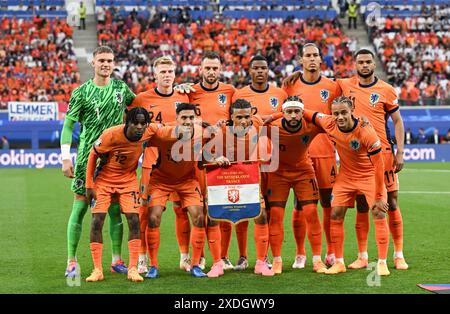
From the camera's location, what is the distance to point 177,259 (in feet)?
30.8

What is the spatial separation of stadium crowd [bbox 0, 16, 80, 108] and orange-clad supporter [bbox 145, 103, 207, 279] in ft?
71.4

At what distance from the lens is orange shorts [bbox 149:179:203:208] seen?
8.33m

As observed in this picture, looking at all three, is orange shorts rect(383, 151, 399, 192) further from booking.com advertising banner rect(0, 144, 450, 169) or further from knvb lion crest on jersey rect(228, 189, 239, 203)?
booking.com advertising banner rect(0, 144, 450, 169)

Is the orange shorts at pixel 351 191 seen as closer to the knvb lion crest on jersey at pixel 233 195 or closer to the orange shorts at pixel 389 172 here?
the orange shorts at pixel 389 172

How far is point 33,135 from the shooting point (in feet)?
84.8

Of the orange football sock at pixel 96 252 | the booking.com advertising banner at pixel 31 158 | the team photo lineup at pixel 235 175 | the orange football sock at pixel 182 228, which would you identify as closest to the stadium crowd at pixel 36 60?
the booking.com advertising banner at pixel 31 158

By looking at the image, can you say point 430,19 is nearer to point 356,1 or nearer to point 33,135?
point 356,1

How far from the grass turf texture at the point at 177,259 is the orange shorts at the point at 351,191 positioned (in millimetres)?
728

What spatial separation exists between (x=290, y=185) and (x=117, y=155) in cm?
187

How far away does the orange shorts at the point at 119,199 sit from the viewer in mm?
8008

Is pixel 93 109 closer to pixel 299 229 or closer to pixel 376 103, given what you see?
pixel 299 229

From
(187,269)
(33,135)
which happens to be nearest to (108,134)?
(187,269)

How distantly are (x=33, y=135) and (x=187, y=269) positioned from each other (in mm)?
18271

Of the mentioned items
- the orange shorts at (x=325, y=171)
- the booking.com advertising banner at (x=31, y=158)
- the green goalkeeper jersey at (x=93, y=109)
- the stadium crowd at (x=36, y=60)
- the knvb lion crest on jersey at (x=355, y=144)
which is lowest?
the booking.com advertising banner at (x=31, y=158)
